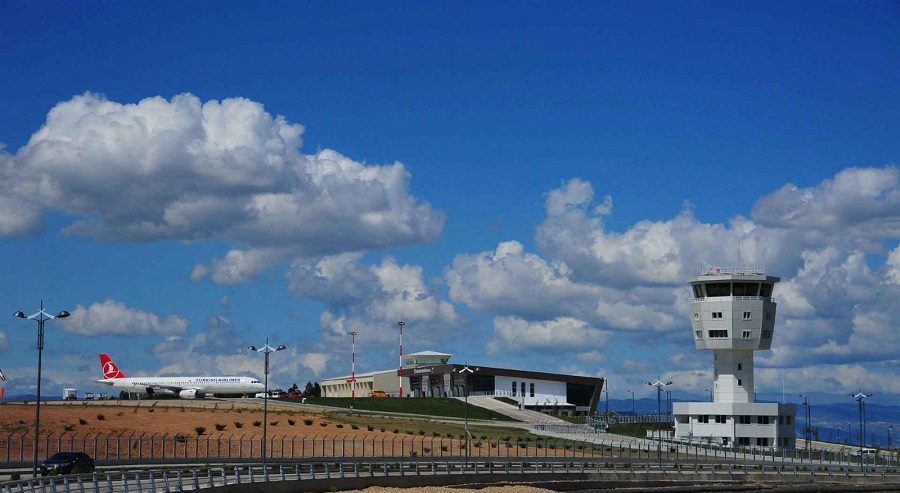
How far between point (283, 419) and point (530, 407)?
5733 cm

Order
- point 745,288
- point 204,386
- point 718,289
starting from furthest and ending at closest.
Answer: point 204,386
point 718,289
point 745,288

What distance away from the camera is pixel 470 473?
7456 cm

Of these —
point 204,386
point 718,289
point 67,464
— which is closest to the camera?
point 67,464

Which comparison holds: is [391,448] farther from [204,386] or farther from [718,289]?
[204,386]

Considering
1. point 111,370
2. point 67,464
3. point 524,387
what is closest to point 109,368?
point 111,370

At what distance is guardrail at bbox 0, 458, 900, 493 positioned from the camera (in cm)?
6025

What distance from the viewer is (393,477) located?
70.0 metres

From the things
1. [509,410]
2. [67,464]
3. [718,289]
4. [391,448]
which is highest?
[718,289]

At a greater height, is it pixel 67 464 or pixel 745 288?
pixel 745 288

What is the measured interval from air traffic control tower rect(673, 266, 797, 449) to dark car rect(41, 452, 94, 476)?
73.1 m

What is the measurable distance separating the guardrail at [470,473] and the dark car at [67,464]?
113 inches

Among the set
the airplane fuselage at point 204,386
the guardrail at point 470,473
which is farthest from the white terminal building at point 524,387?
the guardrail at point 470,473

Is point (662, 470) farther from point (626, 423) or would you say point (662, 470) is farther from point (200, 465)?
point (626, 423)

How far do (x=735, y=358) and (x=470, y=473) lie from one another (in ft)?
196
